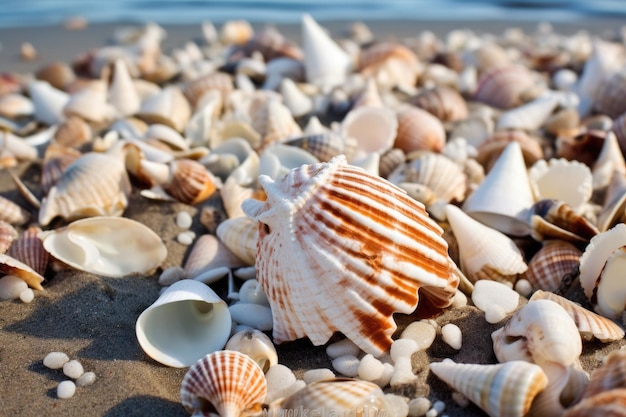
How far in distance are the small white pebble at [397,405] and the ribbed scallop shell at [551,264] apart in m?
0.92

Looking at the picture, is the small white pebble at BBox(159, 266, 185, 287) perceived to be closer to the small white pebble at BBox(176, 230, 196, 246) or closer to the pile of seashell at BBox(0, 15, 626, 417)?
the pile of seashell at BBox(0, 15, 626, 417)

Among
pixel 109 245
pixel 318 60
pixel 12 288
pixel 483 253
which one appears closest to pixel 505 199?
pixel 483 253

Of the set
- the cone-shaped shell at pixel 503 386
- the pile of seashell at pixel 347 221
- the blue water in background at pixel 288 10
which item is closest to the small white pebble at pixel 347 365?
the pile of seashell at pixel 347 221

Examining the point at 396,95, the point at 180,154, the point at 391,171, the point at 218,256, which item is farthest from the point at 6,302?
the point at 396,95

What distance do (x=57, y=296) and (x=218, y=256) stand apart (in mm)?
690

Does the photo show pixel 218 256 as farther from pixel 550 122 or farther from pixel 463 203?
pixel 550 122

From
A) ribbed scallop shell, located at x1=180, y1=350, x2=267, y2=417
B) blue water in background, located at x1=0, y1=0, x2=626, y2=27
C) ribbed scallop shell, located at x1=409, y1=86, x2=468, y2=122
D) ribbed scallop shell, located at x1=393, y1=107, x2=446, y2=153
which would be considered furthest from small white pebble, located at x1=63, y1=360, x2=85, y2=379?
blue water in background, located at x1=0, y1=0, x2=626, y2=27

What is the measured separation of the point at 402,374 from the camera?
6.57 feet

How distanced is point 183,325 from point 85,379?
41 cm

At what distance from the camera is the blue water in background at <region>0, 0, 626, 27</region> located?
9680 millimetres

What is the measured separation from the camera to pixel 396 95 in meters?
4.67

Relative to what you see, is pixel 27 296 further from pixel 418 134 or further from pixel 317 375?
pixel 418 134

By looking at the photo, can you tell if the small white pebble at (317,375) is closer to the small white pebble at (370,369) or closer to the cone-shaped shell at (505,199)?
the small white pebble at (370,369)

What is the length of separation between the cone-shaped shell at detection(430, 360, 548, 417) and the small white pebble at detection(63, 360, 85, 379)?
1283mm
